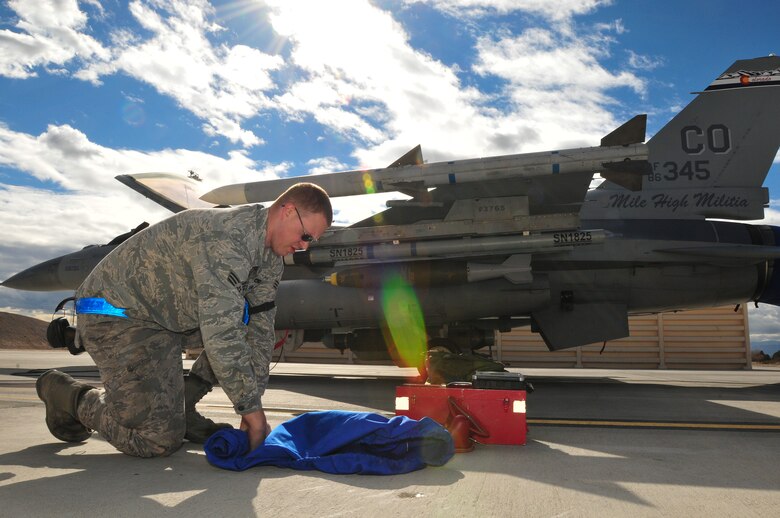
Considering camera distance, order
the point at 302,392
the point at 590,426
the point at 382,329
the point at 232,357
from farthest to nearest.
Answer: the point at 382,329 → the point at 302,392 → the point at 590,426 → the point at 232,357

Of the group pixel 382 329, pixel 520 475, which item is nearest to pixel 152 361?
pixel 520 475

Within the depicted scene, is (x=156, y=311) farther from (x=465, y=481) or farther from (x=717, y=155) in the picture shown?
(x=717, y=155)

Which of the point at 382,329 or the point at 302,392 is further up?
the point at 382,329

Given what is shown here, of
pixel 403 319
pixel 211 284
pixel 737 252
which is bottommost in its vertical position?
pixel 403 319

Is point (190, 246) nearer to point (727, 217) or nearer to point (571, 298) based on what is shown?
point (571, 298)

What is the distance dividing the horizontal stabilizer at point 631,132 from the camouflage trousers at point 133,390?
23.3 ft

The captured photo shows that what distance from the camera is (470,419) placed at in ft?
11.9

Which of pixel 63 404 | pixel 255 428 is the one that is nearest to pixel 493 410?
pixel 255 428

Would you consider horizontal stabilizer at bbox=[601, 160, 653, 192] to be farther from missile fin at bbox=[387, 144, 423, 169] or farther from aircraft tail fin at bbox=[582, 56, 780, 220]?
missile fin at bbox=[387, 144, 423, 169]

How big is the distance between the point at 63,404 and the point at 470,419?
8.80ft

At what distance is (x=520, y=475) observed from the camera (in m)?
2.85

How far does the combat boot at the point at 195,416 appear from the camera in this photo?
365 cm

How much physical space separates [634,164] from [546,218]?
5.12ft

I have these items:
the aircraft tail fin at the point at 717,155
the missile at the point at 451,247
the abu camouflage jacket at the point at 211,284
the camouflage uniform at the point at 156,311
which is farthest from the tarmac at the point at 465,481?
the aircraft tail fin at the point at 717,155
